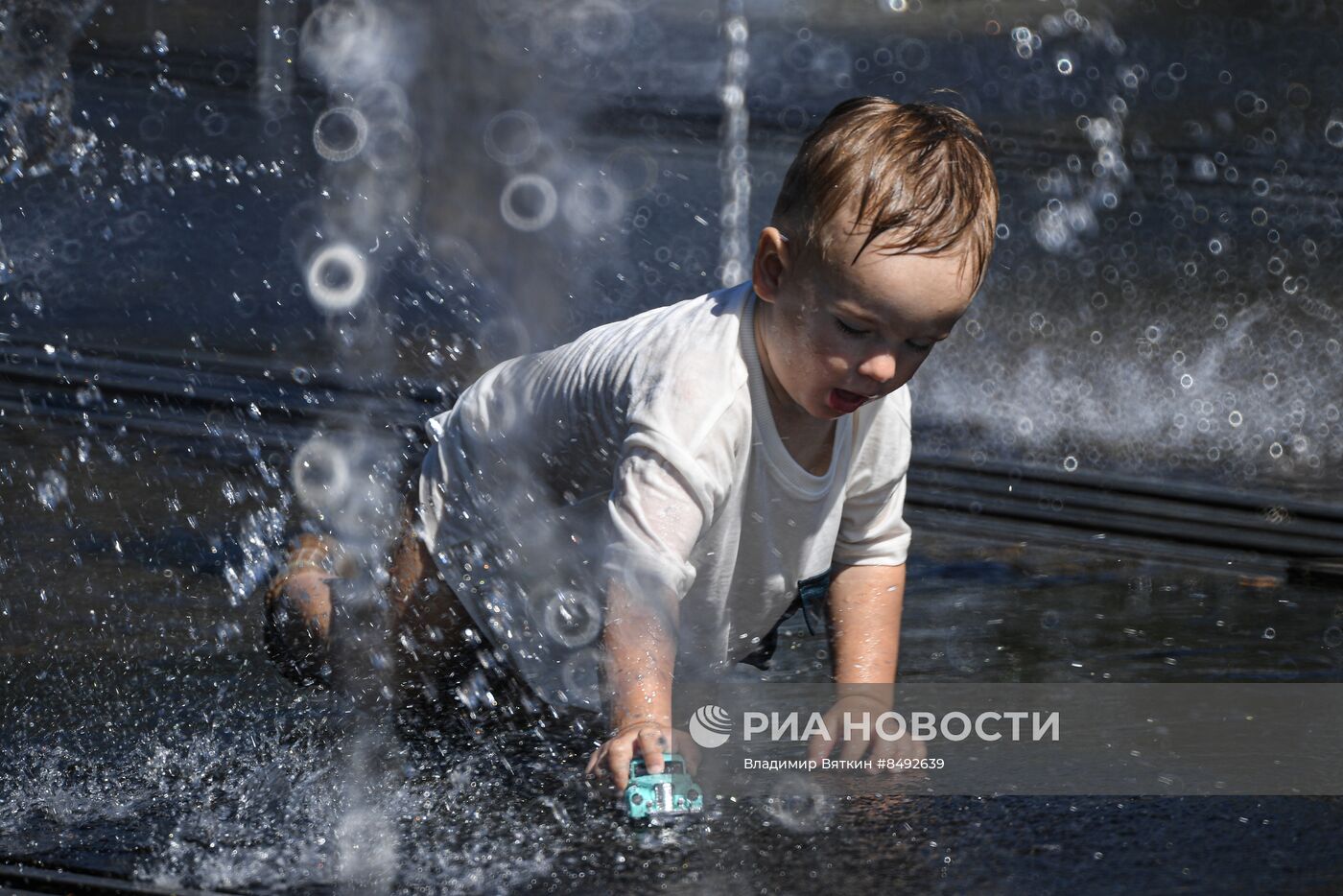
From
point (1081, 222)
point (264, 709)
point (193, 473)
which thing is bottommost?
point (264, 709)

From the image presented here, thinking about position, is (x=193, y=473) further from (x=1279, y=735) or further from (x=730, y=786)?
(x=1279, y=735)

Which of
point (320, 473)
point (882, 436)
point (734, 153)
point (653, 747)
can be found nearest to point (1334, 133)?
point (734, 153)

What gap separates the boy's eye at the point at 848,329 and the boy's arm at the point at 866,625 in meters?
0.41

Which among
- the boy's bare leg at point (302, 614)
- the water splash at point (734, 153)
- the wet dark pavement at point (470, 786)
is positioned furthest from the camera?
the water splash at point (734, 153)

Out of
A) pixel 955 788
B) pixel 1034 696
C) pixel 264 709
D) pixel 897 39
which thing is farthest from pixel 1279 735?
pixel 897 39

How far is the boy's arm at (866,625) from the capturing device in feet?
6.29

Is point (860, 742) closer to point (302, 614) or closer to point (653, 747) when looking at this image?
point (653, 747)

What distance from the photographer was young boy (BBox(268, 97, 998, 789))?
1.67 m

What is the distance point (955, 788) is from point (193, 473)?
180 cm

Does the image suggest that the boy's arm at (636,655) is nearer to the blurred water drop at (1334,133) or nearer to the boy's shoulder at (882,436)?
the boy's shoulder at (882,436)

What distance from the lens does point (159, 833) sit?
5.07ft

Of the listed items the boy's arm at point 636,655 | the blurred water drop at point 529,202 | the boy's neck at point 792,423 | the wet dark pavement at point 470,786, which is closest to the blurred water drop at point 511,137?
the blurred water drop at point 529,202

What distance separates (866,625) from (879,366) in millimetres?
414

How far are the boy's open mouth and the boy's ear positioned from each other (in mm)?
141
